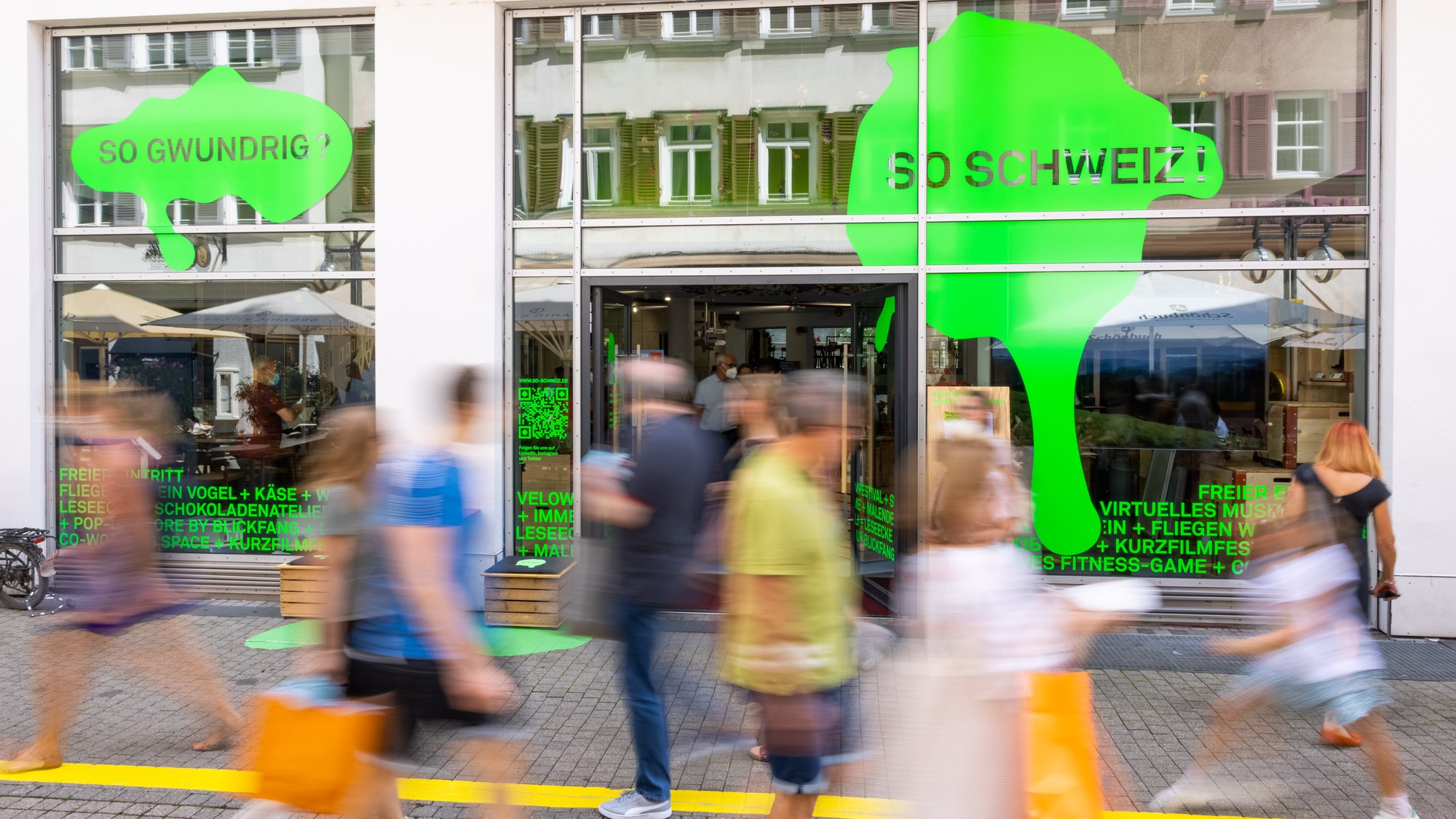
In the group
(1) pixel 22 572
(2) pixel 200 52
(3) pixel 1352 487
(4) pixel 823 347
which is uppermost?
(2) pixel 200 52

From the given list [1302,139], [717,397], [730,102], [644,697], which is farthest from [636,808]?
[1302,139]

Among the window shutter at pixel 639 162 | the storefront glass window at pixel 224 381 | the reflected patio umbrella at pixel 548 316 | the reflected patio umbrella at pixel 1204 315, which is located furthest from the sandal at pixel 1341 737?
the storefront glass window at pixel 224 381

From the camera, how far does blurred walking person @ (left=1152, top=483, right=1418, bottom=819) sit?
12.3ft

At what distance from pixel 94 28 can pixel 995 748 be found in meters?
9.27

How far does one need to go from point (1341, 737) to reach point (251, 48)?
9125 mm

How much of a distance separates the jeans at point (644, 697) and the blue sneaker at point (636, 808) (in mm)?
24

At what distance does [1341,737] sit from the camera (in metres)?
4.73

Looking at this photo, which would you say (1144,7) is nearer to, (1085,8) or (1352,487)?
(1085,8)

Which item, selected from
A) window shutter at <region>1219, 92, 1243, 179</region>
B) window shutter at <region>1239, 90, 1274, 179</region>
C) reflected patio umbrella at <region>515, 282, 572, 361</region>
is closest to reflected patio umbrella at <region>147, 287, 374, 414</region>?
reflected patio umbrella at <region>515, 282, 572, 361</region>

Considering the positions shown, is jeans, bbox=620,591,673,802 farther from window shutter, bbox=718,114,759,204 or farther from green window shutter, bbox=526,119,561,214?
green window shutter, bbox=526,119,561,214

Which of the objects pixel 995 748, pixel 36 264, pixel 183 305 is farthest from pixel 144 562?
pixel 36 264

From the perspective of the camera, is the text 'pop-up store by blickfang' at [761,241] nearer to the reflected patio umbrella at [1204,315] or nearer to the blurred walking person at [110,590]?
the reflected patio umbrella at [1204,315]

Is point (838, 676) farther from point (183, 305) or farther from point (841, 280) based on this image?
point (183, 305)

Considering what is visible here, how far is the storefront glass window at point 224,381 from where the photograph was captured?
802 cm
